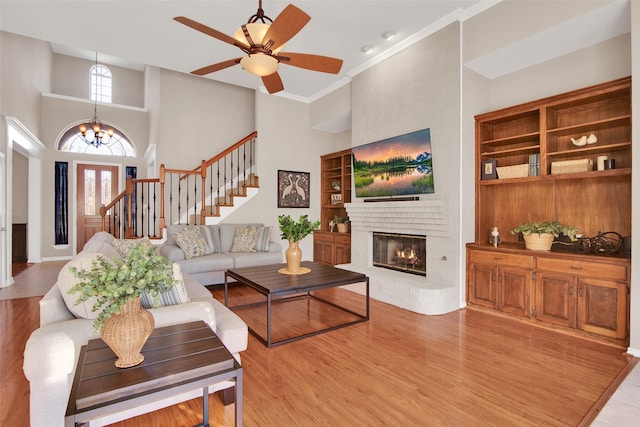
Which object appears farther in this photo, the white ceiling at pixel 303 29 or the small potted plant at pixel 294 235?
the small potted plant at pixel 294 235

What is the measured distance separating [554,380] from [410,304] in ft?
5.62

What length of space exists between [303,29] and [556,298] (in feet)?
14.1

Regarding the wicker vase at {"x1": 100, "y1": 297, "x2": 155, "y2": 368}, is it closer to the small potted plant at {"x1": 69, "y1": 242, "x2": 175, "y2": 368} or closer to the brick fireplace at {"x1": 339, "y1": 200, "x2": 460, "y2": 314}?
the small potted plant at {"x1": 69, "y1": 242, "x2": 175, "y2": 368}

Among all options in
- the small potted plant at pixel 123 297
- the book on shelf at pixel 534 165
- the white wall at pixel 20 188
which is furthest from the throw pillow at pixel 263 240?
the white wall at pixel 20 188

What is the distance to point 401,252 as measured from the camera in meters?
4.91

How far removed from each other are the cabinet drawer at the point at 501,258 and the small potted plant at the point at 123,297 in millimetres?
3561

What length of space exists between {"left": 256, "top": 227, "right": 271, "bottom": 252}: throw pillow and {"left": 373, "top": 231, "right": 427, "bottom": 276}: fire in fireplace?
1.87m

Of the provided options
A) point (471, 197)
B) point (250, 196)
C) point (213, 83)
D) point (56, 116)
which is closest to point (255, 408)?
point (471, 197)

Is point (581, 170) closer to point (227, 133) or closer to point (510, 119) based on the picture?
point (510, 119)

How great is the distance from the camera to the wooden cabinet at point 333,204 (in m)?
6.36

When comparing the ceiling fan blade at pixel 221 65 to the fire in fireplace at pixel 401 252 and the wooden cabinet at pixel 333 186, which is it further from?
the wooden cabinet at pixel 333 186

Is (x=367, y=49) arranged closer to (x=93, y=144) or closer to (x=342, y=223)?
(x=342, y=223)

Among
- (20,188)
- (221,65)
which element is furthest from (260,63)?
(20,188)

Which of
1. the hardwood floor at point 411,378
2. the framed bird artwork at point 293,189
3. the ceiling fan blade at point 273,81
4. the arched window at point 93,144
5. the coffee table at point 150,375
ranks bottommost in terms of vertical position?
the hardwood floor at point 411,378
